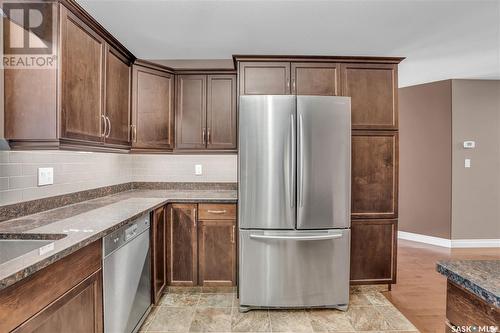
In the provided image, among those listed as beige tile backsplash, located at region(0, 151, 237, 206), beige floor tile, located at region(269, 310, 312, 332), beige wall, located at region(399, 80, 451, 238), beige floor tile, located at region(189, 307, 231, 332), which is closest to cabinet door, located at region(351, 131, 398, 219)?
beige floor tile, located at region(269, 310, 312, 332)

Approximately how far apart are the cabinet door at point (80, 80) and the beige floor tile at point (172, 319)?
150 cm

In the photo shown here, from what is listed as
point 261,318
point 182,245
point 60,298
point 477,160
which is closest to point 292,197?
point 261,318

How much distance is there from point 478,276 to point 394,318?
1827mm

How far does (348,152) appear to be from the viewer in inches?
91.9

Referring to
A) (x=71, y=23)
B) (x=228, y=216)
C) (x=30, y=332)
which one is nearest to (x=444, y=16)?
(x=228, y=216)

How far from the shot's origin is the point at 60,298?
116 centimetres

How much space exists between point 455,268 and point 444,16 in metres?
2.22

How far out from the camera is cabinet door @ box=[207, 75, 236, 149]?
295 centimetres

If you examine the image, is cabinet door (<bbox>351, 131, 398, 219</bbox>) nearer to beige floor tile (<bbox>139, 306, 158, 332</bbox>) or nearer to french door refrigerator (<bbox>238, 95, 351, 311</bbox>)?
french door refrigerator (<bbox>238, 95, 351, 311</bbox>)

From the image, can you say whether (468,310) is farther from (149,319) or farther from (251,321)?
(149,319)

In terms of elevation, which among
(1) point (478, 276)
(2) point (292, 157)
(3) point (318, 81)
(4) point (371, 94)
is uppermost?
(3) point (318, 81)

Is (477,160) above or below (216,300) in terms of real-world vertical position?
above

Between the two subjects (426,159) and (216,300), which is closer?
(216,300)

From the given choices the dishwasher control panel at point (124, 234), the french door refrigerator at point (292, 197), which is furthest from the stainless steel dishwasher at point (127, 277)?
the french door refrigerator at point (292, 197)
